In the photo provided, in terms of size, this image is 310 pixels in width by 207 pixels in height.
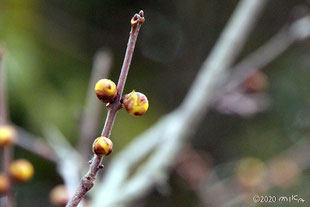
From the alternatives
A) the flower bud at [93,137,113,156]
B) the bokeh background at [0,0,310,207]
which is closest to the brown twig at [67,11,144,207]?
the flower bud at [93,137,113,156]

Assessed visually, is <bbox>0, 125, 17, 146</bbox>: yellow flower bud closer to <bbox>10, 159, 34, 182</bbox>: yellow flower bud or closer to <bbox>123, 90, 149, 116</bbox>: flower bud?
<bbox>10, 159, 34, 182</bbox>: yellow flower bud

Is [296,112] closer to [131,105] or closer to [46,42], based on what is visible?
[46,42]

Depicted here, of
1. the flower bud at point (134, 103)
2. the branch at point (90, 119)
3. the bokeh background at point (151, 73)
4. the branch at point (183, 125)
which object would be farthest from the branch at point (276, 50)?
the flower bud at point (134, 103)

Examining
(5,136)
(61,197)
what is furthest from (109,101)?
(61,197)

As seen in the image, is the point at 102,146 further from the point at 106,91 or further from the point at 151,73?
the point at 151,73

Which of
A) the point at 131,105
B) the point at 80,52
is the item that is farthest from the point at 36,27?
the point at 131,105

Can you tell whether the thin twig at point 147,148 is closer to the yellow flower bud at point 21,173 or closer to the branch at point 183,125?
the branch at point 183,125
